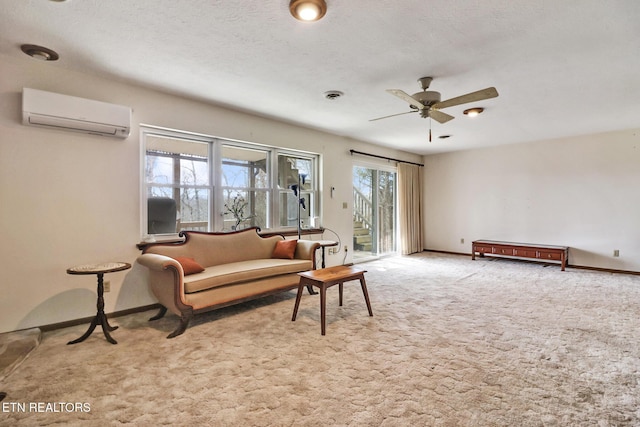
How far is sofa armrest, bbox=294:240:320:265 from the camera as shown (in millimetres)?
4000

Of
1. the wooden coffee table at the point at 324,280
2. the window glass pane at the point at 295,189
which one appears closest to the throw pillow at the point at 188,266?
the wooden coffee table at the point at 324,280

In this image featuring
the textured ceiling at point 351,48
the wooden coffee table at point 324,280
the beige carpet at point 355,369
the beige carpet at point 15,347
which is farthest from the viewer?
the wooden coffee table at point 324,280

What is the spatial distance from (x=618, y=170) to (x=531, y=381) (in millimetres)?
5281

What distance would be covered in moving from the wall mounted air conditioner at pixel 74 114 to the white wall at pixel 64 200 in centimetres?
14

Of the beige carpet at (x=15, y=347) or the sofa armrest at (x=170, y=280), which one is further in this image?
the sofa armrest at (x=170, y=280)

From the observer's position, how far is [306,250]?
13.2ft

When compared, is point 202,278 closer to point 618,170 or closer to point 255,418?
point 255,418

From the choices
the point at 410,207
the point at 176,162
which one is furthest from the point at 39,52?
the point at 410,207

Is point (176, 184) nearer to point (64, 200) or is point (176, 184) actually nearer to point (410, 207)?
point (64, 200)

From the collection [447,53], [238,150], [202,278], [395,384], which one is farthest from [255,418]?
[238,150]

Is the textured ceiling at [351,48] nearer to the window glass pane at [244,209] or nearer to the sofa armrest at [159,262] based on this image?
the window glass pane at [244,209]

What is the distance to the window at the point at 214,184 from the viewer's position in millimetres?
3640

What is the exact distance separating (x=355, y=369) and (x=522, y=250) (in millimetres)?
5153

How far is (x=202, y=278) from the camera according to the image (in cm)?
294
